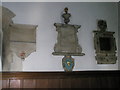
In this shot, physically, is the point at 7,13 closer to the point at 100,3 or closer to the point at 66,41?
the point at 66,41

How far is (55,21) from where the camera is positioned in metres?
2.75

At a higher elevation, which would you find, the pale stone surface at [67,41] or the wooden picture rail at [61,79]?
the pale stone surface at [67,41]

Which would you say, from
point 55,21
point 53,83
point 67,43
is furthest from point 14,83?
point 55,21

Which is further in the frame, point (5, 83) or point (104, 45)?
point (104, 45)

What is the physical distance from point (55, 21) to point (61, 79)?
0.93 meters

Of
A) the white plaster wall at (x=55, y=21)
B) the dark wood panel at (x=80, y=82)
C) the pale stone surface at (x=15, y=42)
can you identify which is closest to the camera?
the dark wood panel at (x=80, y=82)

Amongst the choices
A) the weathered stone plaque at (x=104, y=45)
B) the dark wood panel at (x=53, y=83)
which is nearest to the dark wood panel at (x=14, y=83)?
the dark wood panel at (x=53, y=83)

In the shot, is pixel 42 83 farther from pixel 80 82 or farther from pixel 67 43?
pixel 67 43

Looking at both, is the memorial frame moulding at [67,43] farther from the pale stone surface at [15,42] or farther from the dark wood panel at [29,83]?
the dark wood panel at [29,83]

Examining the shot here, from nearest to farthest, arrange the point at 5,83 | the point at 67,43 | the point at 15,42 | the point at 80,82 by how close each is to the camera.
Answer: the point at 5,83
the point at 80,82
the point at 15,42
the point at 67,43

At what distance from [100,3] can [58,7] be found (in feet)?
2.35

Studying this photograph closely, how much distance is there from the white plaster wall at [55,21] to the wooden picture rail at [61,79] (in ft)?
0.80

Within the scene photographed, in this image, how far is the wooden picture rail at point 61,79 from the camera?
2.26m

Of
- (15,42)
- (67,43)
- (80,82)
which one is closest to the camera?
(80,82)
